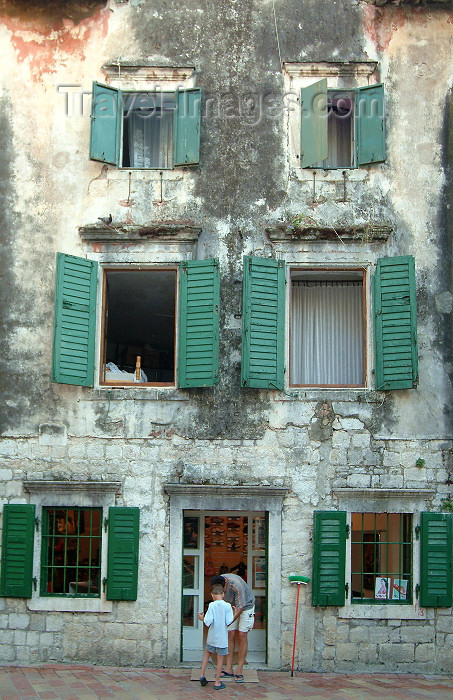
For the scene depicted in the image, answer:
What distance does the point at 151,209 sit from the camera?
40.8ft

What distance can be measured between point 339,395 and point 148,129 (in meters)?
4.87

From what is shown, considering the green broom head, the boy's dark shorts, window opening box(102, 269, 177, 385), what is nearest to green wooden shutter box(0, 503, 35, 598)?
window opening box(102, 269, 177, 385)

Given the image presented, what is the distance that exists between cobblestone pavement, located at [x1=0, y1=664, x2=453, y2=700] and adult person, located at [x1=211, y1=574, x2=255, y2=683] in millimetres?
353

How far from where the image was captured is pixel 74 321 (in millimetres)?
12000

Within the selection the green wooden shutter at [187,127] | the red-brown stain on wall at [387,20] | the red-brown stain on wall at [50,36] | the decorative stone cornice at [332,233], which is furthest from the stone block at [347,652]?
the red-brown stain on wall at [50,36]

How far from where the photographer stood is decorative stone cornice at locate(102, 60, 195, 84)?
1262cm

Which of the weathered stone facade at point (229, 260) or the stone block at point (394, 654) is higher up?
the weathered stone facade at point (229, 260)

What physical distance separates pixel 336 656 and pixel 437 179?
267 inches

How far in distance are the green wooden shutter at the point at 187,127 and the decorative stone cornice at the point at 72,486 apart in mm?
4653

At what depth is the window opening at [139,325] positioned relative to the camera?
1249 cm

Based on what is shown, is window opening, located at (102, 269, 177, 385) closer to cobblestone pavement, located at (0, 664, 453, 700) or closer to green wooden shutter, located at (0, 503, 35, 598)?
green wooden shutter, located at (0, 503, 35, 598)

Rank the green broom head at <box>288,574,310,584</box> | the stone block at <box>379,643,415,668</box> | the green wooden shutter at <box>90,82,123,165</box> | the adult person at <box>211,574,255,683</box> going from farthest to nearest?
the green wooden shutter at <box>90,82,123,165</box> < the stone block at <box>379,643,415,668</box> < the green broom head at <box>288,574,310,584</box> < the adult person at <box>211,574,255,683</box>

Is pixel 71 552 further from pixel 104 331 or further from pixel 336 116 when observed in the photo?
pixel 336 116

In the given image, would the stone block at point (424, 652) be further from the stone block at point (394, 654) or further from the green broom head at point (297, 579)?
the green broom head at point (297, 579)
